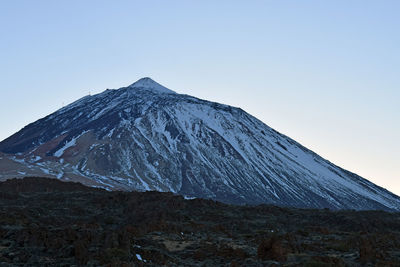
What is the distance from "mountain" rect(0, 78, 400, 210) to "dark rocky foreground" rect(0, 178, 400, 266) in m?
60.3

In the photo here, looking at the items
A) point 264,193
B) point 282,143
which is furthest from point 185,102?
point 264,193

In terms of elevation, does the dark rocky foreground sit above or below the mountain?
below

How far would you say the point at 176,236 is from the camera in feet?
105

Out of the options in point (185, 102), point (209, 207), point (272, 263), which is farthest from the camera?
point (185, 102)

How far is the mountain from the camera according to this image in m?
132

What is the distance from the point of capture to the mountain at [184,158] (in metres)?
132

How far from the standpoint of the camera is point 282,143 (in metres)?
192

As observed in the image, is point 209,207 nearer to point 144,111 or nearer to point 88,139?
point 88,139

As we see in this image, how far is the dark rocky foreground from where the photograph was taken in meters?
23.3

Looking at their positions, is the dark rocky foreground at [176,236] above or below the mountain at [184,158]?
below

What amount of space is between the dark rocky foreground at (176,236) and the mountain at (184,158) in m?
60.3

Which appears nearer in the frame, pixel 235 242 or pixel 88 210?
pixel 235 242

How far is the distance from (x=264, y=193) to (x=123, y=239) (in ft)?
368

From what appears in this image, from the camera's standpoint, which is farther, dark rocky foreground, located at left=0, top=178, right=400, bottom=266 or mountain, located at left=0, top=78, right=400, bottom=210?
mountain, located at left=0, top=78, right=400, bottom=210
